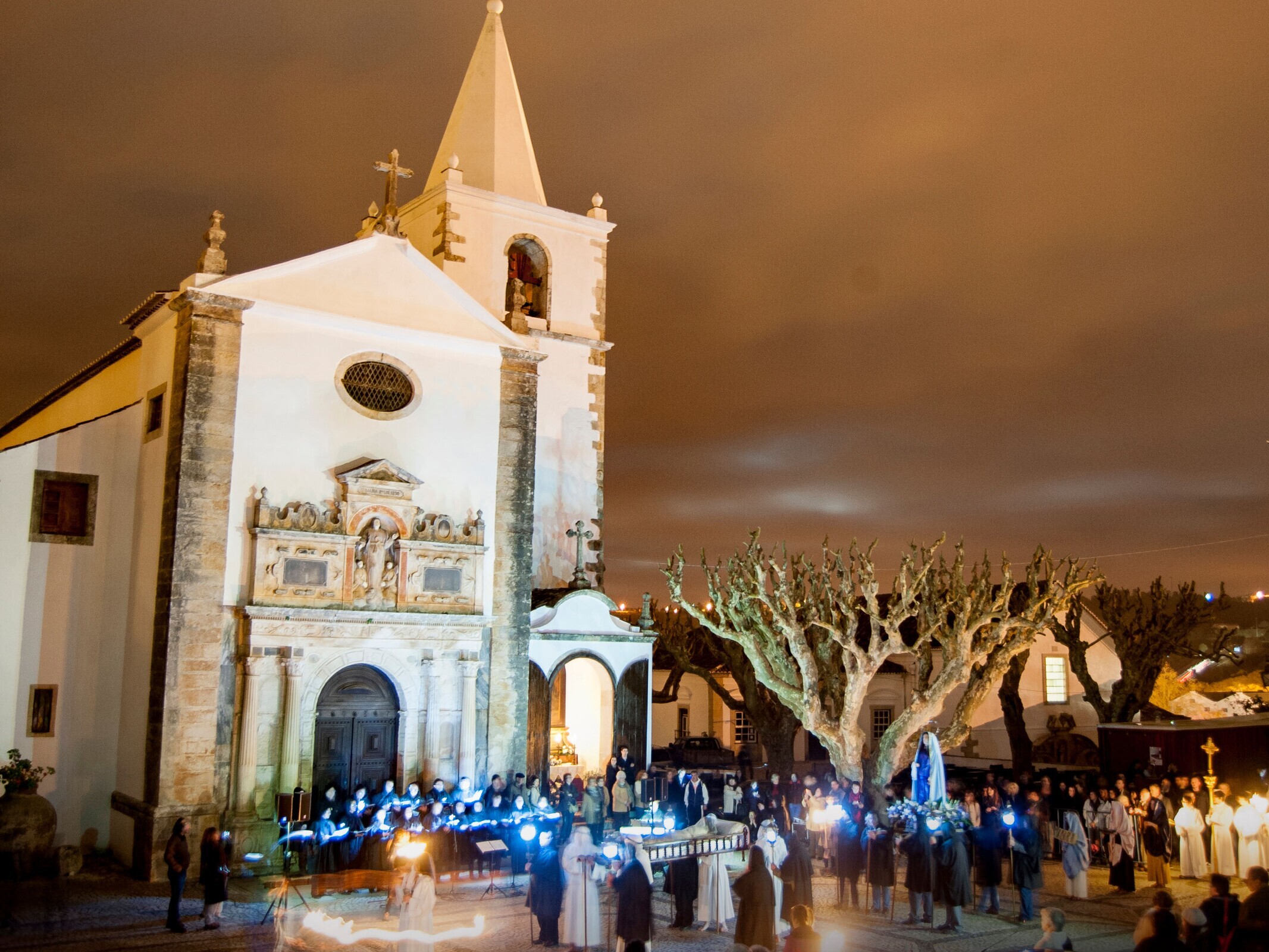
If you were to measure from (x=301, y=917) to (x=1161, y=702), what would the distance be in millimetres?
38449

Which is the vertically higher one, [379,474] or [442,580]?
[379,474]

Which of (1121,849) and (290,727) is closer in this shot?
(1121,849)

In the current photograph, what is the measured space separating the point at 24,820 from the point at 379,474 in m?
7.86

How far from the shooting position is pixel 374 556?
20609 millimetres

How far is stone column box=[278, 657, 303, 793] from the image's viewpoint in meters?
19.0

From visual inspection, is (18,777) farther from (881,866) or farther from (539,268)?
(539,268)

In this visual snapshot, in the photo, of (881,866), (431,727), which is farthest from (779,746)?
(881,866)

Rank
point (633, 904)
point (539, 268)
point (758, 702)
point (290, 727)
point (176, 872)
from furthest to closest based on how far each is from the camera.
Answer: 1. point (758, 702)
2. point (539, 268)
3. point (290, 727)
4. point (176, 872)
5. point (633, 904)

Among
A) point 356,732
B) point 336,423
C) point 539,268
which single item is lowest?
point 356,732

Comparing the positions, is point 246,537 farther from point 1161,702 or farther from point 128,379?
point 1161,702

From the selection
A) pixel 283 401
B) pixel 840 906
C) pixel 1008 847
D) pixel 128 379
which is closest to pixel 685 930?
pixel 840 906

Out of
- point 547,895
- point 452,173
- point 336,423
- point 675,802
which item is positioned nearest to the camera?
point 547,895

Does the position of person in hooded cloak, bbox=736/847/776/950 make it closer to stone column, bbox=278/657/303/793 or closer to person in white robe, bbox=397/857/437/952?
person in white robe, bbox=397/857/437/952

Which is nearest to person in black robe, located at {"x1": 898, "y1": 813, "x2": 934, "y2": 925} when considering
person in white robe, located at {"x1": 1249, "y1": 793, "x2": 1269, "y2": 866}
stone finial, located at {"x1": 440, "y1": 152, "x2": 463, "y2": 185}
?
person in white robe, located at {"x1": 1249, "y1": 793, "x2": 1269, "y2": 866}
